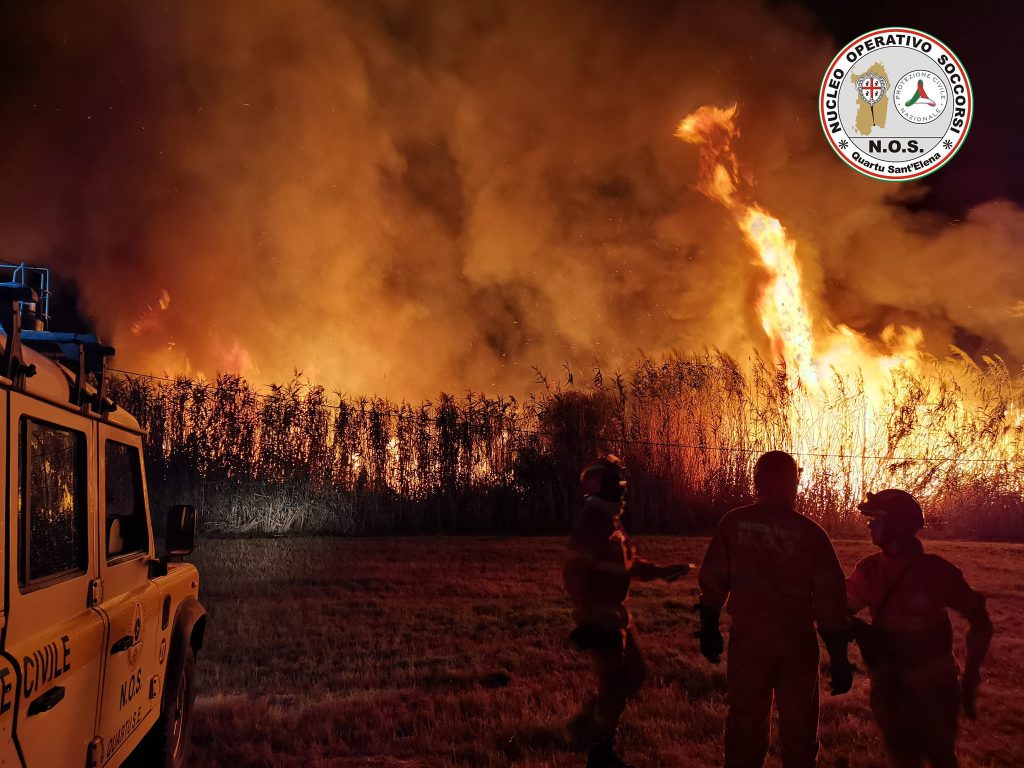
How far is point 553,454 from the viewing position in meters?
22.9

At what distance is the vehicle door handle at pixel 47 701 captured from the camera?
2518 millimetres

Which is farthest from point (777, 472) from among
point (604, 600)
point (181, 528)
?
point (181, 528)

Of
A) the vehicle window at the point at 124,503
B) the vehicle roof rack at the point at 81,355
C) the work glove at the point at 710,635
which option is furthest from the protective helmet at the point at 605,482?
the vehicle roof rack at the point at 81,355

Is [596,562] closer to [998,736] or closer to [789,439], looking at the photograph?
[998,736]

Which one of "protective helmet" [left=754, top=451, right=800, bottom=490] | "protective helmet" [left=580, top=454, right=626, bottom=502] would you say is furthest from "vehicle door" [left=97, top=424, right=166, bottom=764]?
"protective helmet" [left=754, top=451, right=800, bottom=490]

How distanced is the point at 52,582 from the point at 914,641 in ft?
12.8

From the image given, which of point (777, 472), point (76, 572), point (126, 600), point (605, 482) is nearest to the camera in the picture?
point (76, 572)

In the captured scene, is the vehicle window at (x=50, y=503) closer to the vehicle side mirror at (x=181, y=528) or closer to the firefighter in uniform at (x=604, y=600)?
the vehicle side mirror at (x=181, y=528)

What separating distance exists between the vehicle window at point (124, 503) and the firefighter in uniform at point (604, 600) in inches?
96.2

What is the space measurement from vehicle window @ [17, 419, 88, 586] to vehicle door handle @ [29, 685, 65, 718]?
34 centimetres

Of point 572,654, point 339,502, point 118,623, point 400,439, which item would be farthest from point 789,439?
point 118,623

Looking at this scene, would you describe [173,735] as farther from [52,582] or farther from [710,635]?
[710,635]

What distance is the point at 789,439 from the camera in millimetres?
23328

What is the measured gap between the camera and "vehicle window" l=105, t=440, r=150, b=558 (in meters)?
3.98
